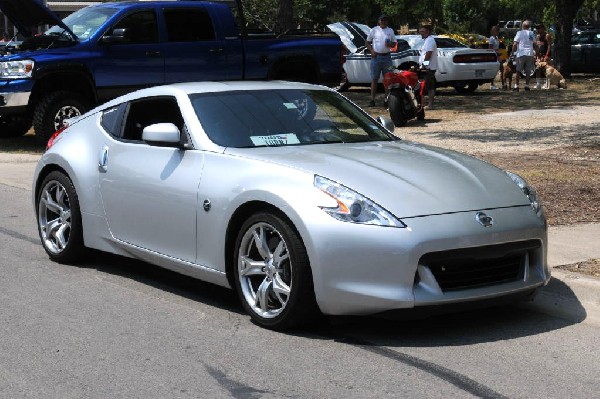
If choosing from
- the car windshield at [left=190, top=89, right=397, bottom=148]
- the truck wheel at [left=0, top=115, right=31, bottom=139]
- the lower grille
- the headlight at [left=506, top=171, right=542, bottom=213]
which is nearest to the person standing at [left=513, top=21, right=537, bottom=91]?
the truck wheel at [left=0, top=115, right=31, bottom=139]

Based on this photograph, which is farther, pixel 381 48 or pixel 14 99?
pixel 381 48

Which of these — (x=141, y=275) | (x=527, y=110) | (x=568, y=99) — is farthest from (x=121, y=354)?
(x=568, y=99)

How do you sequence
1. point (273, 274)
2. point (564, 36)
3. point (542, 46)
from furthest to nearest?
1. point (564, 36)
2. point (542, 46)
3. point (273, 274)

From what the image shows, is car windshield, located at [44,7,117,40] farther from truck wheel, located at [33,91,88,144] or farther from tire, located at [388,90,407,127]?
tire, located at [388,90,407,127]

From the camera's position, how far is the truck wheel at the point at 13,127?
18.6m

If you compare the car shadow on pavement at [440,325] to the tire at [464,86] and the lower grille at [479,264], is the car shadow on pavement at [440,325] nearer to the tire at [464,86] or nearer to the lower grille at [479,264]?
the lower grille at [479,264]

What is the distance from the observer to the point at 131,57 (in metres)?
17.2

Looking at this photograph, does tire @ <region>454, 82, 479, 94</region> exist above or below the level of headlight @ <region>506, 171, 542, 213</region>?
below

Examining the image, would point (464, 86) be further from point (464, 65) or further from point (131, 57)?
point (131, 57)

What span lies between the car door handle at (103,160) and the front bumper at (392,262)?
2.35 metres

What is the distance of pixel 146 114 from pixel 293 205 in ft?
7.26

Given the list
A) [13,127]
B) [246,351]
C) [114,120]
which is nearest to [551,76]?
[13,127]

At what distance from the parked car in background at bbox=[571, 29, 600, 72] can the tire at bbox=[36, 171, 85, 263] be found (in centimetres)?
2858

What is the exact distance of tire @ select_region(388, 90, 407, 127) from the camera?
19.3 meters
